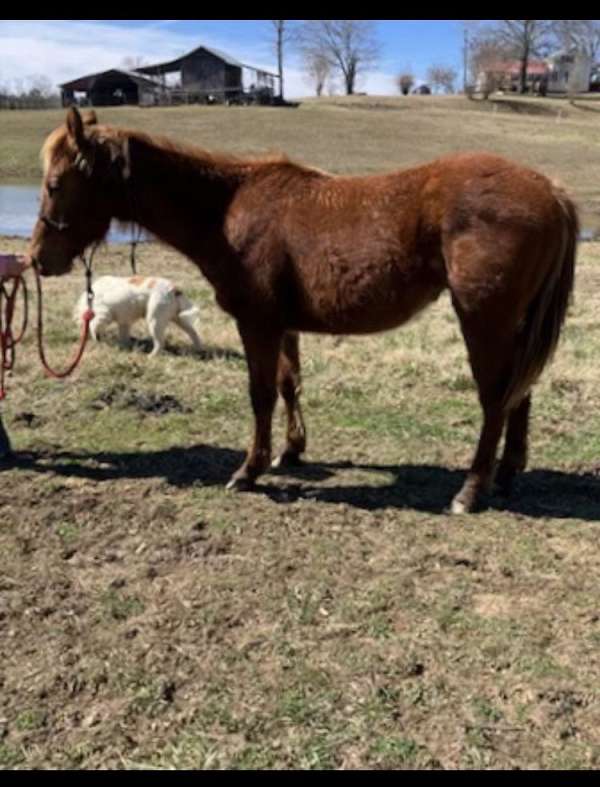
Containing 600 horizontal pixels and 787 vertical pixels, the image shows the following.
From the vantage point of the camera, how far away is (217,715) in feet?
9.55

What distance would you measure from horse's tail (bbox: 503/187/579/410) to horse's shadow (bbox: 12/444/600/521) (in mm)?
625

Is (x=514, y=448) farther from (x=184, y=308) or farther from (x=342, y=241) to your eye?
(x=184, y=308)

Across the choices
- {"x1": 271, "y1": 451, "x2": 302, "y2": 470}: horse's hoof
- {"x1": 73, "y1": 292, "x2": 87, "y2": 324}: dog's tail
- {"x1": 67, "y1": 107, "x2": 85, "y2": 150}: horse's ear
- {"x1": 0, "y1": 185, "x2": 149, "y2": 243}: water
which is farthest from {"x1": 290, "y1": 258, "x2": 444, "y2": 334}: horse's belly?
{"x1": 0, "y1": 185, "x2": 149, "y2": 243}: water

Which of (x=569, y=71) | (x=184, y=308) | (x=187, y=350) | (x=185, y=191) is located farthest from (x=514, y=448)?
(x=569, y=71)

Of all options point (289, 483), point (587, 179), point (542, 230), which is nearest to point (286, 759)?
point (289, 483)

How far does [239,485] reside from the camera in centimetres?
475

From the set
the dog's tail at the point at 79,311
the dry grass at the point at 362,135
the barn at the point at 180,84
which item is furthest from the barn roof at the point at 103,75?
the dog's tail at the point at 79,311

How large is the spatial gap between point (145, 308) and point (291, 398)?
9.36 ft

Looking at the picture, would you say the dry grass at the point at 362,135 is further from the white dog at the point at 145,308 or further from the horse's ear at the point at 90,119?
the horse's ear at the point at 90,119

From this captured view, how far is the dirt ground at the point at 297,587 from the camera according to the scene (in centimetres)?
284

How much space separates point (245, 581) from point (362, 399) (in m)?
2.70

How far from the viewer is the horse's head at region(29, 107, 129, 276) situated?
Result: 15.1 feet

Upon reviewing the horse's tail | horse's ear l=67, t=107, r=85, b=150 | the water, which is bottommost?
the water

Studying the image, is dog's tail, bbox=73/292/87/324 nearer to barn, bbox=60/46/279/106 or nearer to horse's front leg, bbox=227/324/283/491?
horse's front leg, bbox=227/324/283/491
